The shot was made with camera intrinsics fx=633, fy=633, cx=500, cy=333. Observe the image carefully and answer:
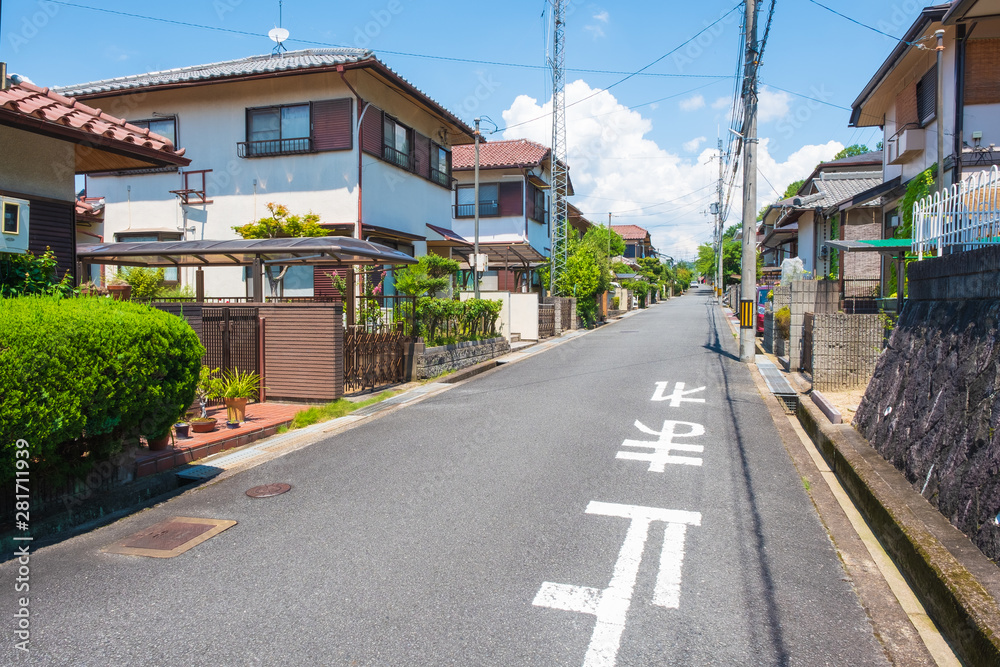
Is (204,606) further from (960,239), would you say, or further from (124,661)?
(960,239)

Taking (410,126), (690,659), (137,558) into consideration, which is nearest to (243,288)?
(410,126)

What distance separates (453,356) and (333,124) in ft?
24.0

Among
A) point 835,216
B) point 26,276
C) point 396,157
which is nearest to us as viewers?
point 26,276

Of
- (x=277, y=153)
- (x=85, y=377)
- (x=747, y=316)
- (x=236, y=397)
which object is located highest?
(x=277, y=153)

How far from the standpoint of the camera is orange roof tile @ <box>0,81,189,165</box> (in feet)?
22.9

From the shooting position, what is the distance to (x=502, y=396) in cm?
1195

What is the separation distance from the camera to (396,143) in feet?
63.1

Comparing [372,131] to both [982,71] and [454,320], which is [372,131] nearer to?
[454,320]

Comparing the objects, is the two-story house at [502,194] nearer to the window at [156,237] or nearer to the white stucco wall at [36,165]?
the window at [156,237]

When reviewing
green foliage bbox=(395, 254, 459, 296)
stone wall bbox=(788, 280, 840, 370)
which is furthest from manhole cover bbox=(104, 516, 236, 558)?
stone wall bbox=(788, 280, 840, 370)

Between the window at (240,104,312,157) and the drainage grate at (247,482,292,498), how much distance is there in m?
13.3

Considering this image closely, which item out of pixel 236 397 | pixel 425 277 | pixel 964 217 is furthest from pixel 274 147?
pixel 964 217

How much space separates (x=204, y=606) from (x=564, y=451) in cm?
463

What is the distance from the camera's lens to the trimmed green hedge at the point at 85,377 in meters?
4.43
